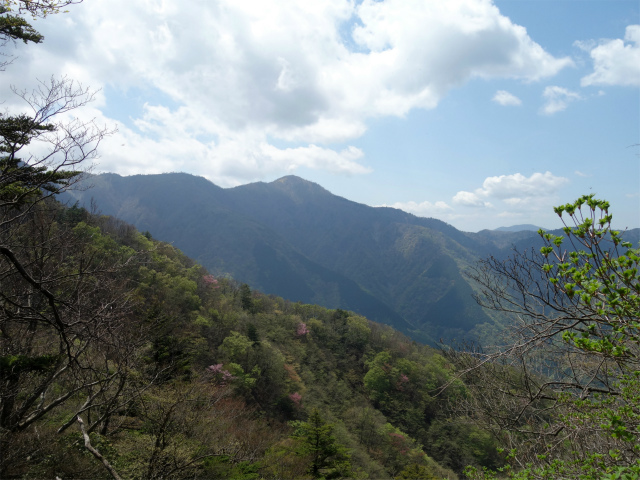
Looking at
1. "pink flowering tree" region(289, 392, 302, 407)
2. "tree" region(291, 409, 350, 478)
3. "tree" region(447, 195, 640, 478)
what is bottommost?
"pink flowering tree" region(289, 392, 302, 407)

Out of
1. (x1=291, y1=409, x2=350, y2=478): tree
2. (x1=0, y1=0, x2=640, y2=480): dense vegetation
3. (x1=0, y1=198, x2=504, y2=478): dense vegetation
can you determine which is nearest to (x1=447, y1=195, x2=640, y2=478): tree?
(x1=0, y1=0, x2=640, y2=480): dense vegetation

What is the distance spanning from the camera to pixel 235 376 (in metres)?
24.0

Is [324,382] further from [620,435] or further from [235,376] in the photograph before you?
[620,435]

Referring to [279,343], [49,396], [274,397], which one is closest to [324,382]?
[279,343]

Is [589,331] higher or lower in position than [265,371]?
higher

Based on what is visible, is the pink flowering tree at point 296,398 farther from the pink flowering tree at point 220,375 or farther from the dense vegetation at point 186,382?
the pink flowering tree at point 220,375

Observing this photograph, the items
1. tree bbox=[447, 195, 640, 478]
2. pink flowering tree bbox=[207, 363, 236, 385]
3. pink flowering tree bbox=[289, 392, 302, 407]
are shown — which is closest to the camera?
tree bbox=[447, 195, 640, 478]

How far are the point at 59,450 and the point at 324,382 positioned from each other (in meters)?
32.2

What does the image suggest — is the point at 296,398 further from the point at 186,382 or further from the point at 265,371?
the point at 186,382

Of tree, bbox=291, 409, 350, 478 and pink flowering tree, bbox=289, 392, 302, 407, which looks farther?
pink flowering tree, bbox=289, 392, 302, 407

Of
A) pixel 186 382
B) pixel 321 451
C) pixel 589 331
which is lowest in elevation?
pixel 321 451

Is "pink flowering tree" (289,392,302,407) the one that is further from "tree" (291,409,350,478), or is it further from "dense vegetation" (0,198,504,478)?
"tree" (291,409,350,478)

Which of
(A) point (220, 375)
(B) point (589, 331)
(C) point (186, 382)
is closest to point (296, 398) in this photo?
(A) point (220, 375)

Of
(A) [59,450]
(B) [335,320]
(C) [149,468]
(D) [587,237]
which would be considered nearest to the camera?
(D) [587,237]
